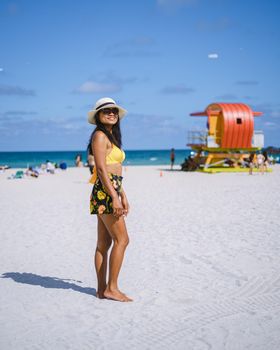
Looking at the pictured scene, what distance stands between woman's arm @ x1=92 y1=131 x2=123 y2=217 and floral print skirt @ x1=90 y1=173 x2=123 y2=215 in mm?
82

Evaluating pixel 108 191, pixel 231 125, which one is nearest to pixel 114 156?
pixel 108 191

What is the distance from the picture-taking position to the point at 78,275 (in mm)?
5730

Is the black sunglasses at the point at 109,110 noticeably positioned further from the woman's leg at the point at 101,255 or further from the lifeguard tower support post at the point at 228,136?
the lifeguard tower support post at the point at 228,136

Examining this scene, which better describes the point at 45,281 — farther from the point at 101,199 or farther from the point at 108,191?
the point at 108,191

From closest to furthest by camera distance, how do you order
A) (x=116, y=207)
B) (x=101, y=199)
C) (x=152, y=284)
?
1. (x=116, y=207)
2. (x=101, y=199)
3. (x=152, y=284)

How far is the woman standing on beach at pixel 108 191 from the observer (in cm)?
442

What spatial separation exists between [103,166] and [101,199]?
317mm

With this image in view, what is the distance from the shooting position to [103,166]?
439 centimetres

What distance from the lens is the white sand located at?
3775 mm

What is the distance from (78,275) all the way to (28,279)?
582 millimetres

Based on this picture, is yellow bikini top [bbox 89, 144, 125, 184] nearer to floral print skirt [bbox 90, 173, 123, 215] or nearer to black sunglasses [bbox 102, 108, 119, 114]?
floral print skirt [bbox 90, 173, 123, 215]

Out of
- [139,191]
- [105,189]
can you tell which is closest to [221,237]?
[105,189]

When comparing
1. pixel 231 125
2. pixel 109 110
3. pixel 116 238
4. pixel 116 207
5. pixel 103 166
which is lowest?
pixel 116 238

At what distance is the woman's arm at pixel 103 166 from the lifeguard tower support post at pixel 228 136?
2168 cm
